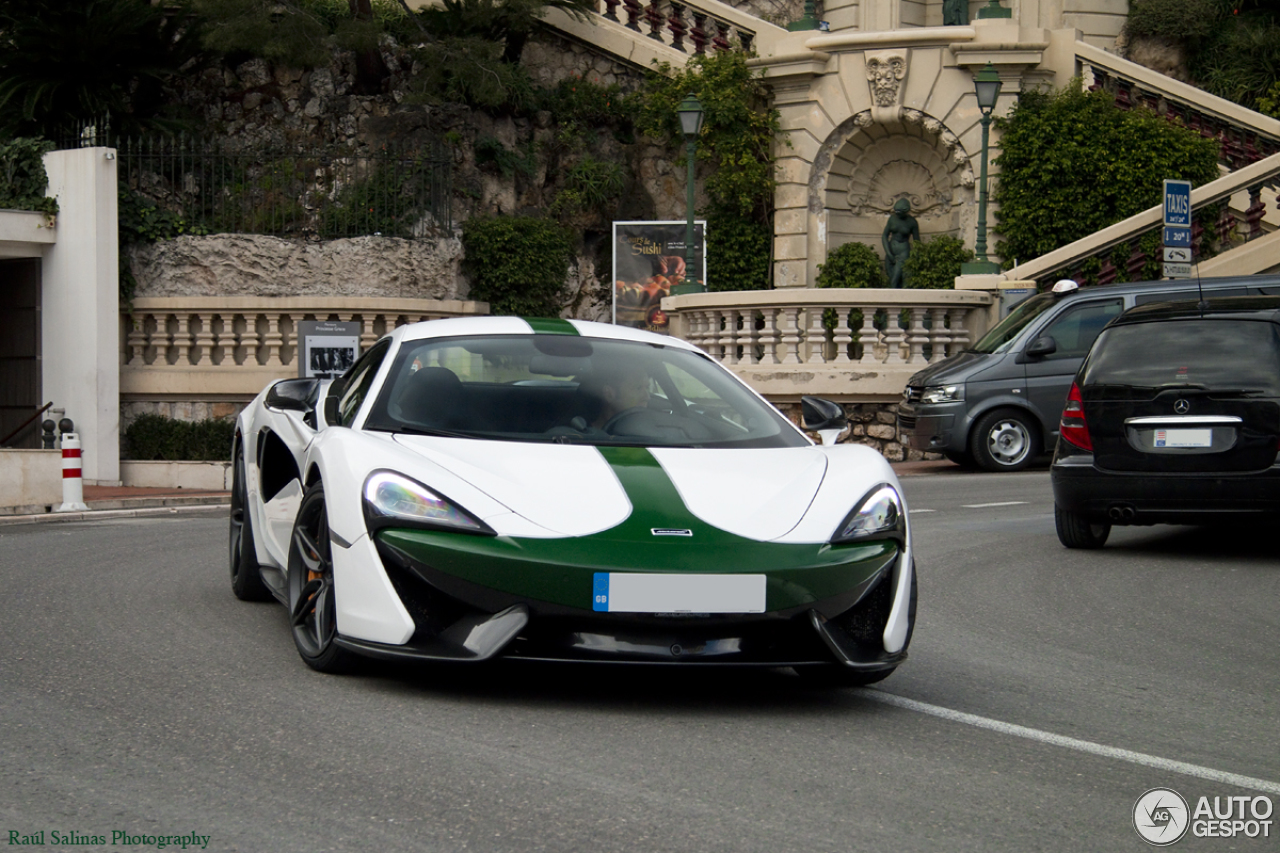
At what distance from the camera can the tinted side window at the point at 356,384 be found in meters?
6.43

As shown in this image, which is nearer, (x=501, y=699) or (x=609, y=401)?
(x=501, y=699)

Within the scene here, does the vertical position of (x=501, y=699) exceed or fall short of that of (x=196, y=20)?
it falls short

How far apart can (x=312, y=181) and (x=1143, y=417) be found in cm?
1399

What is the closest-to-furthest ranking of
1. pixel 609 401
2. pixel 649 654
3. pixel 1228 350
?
pixel 649 654, pixel 609 401, pixel 1228 350

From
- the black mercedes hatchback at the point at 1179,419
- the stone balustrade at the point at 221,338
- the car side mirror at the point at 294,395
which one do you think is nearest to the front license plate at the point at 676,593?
the car side mirror at the point at 294,395

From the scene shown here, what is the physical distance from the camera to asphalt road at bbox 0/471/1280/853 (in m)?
4.09

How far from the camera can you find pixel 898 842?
3.99m

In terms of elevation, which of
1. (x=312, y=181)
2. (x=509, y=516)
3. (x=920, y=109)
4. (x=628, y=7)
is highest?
(x=628, y=7)

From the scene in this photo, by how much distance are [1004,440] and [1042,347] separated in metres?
1.19

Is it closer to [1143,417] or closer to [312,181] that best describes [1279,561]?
[1143,417]

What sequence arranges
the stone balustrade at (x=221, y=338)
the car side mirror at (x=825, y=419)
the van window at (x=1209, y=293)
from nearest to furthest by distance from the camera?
the car side mirror at (x=825, y=419)
the van window at (x=1209, y=293)
the stone balustrade at (x=221, y=338)

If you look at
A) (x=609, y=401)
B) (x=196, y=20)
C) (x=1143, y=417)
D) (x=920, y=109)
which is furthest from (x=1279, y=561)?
(x=196, y=20)

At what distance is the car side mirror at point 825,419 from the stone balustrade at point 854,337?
44.5 ft

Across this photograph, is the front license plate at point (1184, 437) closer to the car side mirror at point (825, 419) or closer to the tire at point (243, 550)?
the car side mirror at point (825, 419)
